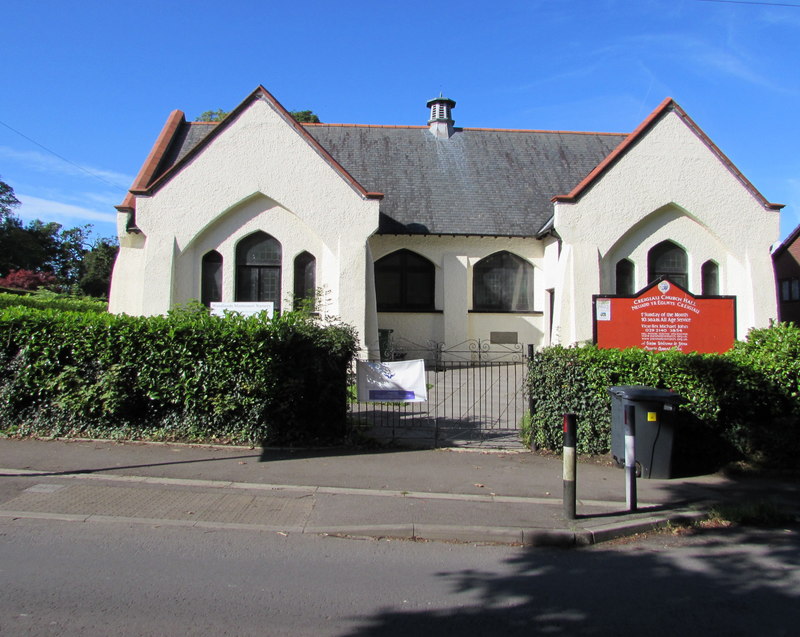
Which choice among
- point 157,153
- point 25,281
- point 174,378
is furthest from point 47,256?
point 174,378

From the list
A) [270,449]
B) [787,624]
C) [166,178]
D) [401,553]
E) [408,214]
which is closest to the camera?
[787,624]

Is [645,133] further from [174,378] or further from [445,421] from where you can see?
[174,378]

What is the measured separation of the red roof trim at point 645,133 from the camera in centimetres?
1642

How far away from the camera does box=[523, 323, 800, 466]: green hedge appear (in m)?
8.16

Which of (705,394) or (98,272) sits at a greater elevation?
(98,272)

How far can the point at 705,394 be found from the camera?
8195mm

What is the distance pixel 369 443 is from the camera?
8984mm

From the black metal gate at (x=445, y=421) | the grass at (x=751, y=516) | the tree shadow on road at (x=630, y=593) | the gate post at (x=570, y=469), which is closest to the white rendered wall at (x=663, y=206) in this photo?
the black metal gate at (x=445, y=421)

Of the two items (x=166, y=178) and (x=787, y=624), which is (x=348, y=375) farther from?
(x=166, y=178)

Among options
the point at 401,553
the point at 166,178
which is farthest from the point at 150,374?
the point at 166,178

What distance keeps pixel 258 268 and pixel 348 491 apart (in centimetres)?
1125

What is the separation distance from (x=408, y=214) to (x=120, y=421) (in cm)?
1256

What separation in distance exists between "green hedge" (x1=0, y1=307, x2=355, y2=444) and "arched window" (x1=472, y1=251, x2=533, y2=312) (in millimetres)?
11482

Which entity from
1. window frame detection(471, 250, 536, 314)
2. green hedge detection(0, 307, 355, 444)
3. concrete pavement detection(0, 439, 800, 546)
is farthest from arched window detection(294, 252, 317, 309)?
concrete pavement detection(0, 439, 800, 546)
